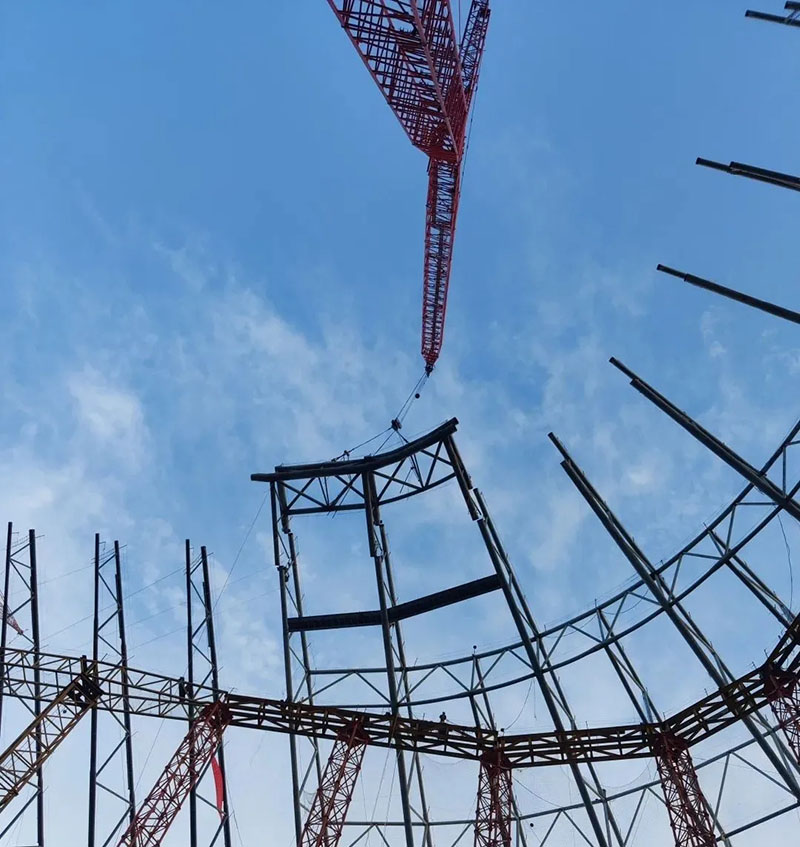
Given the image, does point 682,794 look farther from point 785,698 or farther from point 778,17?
point 778,17

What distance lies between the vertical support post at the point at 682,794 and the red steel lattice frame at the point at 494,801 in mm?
6644

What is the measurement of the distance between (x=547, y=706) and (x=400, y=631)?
7.63 meters

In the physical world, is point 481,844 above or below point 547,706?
below

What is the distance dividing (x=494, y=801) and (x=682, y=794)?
7.80 m

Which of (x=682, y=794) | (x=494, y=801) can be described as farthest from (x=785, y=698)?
(x=494, y=801)

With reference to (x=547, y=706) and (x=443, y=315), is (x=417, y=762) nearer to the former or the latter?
(x=547, y=706)

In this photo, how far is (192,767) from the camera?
112 feet

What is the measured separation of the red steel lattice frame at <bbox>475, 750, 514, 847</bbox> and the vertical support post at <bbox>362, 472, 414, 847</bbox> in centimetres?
359

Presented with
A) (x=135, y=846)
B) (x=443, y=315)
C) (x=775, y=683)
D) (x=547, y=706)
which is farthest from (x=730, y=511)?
(x=443, y=315)

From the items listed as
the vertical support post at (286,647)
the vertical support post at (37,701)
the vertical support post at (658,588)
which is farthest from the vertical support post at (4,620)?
the vertical support post at (658,588)

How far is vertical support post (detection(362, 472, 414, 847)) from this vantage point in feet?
110

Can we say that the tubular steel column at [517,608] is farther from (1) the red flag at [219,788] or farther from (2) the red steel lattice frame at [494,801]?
(1) the red flag at [219,788]

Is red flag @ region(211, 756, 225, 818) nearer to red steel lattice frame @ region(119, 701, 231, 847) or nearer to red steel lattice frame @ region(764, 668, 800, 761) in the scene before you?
red steel lattice frame @ region(119, 701, 231, 847)

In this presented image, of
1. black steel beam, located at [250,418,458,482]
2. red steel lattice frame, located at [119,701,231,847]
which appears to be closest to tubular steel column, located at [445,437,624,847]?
black steel beam, located at [250,418,458,482]
